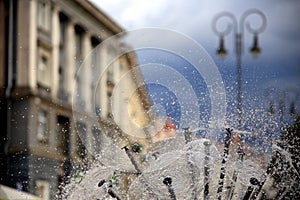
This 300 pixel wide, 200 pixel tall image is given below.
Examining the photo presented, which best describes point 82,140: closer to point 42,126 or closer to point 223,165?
point 42,126

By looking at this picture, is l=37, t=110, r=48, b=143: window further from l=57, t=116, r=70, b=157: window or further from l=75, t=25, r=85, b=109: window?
l=75, t=25, r=85, b=109: window

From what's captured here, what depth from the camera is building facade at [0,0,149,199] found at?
7.09 meters

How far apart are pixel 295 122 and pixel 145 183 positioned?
1371mm

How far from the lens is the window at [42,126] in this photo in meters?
8.16

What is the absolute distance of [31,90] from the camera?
8.42 m

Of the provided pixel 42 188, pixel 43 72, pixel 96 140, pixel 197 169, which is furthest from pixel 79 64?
A: pixel 197 169

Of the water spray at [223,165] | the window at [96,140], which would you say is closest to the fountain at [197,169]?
the water spray at [223,165]

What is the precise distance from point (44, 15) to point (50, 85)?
0.84 m

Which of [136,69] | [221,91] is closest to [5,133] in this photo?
[136,69]

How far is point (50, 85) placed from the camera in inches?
345

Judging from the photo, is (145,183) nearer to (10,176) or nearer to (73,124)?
(10,176)

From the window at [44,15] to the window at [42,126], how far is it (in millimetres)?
1213

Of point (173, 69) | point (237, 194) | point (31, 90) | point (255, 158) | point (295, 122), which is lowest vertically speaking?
point (237, 194)

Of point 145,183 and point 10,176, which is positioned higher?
point 10,176
